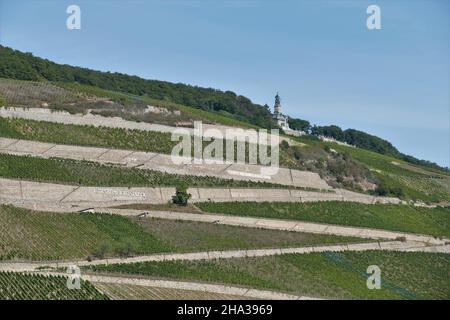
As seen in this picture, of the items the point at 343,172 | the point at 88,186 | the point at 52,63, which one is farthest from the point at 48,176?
the point at 52,63

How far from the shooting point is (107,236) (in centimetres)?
5625

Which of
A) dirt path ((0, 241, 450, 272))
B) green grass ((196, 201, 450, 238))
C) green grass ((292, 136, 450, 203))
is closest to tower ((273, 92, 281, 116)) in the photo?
green grass ((292, 136, 450, 203))

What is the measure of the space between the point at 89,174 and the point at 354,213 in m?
23.6

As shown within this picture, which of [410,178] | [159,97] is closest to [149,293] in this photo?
[410,178]

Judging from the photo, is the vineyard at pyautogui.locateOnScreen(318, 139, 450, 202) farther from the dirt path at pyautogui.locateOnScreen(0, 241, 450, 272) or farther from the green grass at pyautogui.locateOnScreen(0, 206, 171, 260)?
the green grass at pyautogui.locateOnScreen(0, 206, 171, 260)

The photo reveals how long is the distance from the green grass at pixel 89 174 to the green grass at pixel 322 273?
12665 millimetres

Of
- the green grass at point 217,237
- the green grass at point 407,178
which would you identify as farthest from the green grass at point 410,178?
the green grass at point 217,237

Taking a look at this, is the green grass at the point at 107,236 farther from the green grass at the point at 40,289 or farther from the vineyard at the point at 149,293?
the vineyard at the point at 149,293

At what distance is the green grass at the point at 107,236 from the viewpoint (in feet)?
171

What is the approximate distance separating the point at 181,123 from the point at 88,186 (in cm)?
2312

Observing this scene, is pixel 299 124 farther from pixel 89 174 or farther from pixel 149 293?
pixel 149 293

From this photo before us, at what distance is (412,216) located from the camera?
8056 cm

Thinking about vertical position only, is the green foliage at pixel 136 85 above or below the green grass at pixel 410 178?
above
